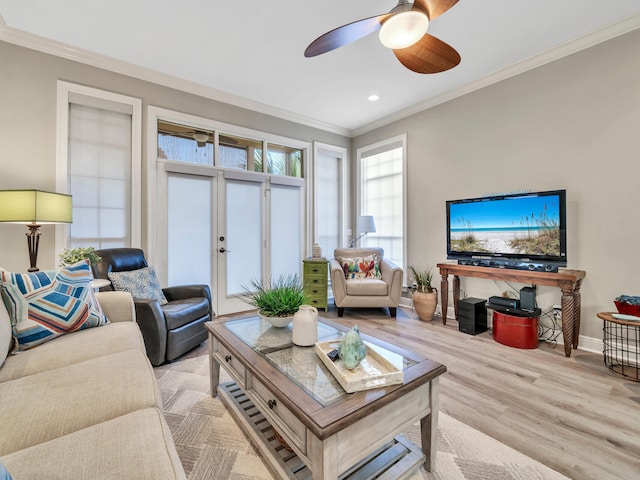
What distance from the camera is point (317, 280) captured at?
4035 millimetres

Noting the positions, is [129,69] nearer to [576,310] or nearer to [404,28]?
[404,28]

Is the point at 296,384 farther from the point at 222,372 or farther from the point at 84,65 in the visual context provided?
the point at 84,65

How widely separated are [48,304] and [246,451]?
1.32m

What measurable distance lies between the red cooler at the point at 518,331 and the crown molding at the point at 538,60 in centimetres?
252

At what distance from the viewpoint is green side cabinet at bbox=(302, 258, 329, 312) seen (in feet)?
13.1

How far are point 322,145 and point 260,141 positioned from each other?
1.08 m

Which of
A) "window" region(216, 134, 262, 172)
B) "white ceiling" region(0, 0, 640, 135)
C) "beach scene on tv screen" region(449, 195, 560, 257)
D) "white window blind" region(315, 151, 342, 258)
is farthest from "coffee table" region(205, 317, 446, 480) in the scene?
"white window blind" region(315, 151, 342, 258)

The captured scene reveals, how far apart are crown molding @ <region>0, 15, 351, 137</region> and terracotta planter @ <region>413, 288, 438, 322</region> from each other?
309cm

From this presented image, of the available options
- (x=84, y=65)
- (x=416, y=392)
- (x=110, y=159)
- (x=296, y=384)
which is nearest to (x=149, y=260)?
(x=110, y=159)

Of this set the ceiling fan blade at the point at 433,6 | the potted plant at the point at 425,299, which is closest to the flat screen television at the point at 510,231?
the potted plant at the point at 425,299

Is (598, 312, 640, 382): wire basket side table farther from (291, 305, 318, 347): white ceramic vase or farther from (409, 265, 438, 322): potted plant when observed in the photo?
(291, 305, 318, 347): white ceramic vase

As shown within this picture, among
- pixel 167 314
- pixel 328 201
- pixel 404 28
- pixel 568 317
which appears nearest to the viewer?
pixel 404 28

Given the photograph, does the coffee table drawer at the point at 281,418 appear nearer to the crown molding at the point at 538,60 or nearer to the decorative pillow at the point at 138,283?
the decorative pillow at the point at 138,283

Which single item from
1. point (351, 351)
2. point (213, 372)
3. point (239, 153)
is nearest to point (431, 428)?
point (351, 351)
